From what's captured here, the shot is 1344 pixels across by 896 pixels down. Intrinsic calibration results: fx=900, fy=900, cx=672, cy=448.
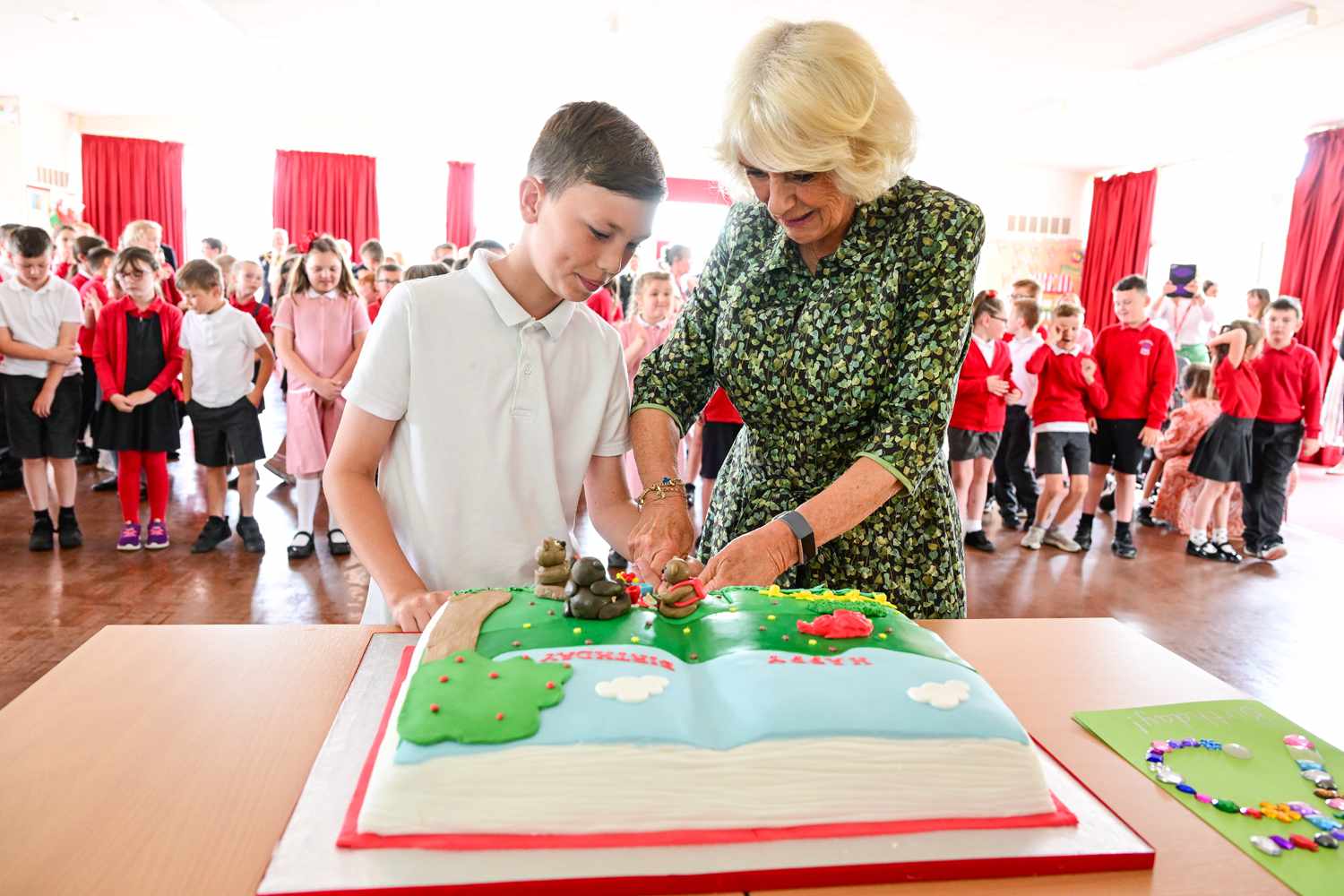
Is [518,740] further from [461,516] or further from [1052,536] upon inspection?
[1052,536]

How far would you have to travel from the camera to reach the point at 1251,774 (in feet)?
2.95

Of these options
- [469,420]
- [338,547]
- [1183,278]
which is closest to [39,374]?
[338,547]

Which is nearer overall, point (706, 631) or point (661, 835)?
point (661, 835)

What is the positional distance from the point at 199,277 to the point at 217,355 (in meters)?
0.35

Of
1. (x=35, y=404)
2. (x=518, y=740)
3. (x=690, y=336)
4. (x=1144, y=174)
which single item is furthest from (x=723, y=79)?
(x=1144, y=174)

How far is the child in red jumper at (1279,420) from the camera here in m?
4.87

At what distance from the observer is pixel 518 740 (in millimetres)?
720

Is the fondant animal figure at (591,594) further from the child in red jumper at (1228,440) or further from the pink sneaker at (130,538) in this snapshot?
the child in red jumper at (1228,440)

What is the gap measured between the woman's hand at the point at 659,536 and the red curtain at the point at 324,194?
11434 mm

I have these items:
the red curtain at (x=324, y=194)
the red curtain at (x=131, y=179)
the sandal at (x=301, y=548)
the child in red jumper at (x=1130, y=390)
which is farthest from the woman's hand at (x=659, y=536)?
the red curtain at (x=131, y=179)

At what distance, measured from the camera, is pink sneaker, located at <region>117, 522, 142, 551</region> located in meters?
3.97

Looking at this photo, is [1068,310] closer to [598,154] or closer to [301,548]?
[301,548]

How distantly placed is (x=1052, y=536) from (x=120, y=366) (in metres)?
Result: 4.70

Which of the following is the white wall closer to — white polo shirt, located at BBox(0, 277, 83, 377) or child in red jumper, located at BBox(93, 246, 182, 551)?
white polo shirt, located at BBox(0, 277, 83, 377)
